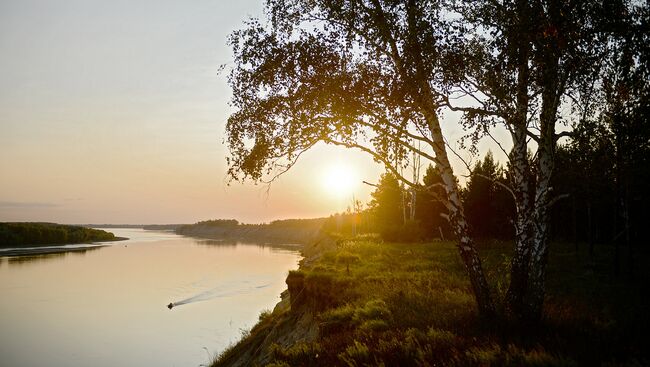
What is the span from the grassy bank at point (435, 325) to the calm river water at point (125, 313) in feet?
24.6

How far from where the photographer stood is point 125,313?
3041cm

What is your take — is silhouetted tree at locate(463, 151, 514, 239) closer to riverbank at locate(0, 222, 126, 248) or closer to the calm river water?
the calm river water

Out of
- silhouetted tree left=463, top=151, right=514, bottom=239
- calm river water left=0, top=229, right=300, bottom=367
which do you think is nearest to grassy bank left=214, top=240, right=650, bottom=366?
calm river water left=0, top=229, right=300, bottom=367

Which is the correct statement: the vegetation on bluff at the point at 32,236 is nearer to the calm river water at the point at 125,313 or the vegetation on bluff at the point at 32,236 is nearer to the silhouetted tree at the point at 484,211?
the calm river water at the point at 125,313

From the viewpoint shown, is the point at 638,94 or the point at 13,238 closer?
the point at 638,94

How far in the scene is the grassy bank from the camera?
6641 mm

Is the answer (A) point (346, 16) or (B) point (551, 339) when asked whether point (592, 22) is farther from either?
(B) point (551, 339)

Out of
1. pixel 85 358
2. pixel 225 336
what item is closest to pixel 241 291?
pixel 225 336

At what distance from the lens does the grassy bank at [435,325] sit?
21.8ft

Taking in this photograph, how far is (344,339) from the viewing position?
969 cm

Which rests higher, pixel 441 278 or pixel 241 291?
pixel 441 278

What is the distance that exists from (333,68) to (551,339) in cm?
795

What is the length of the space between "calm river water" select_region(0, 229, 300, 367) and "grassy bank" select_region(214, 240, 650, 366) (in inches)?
295

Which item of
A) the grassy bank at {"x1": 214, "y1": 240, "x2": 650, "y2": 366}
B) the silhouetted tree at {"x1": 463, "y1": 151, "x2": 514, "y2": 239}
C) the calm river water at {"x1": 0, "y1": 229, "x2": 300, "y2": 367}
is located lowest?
the calm river water at {"x1": 0, "y1": 229, "x2": 300, "y2": 367}
